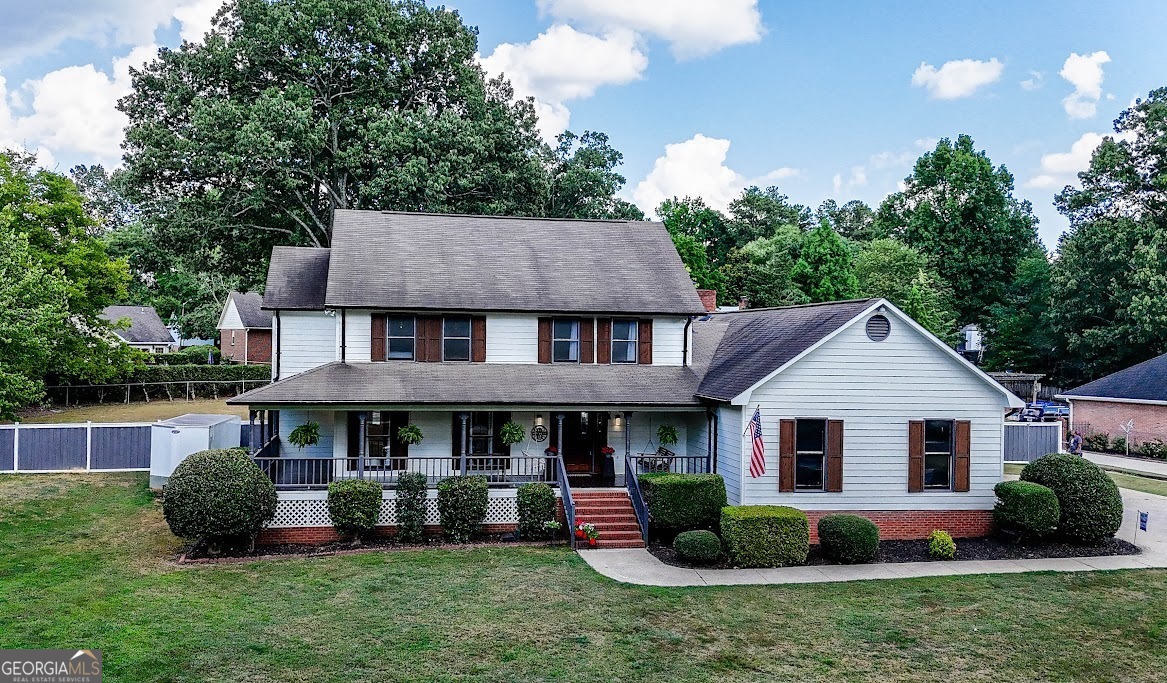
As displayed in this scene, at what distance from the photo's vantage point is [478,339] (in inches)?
812

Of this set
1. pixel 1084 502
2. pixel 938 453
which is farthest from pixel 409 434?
pixel 1084 502

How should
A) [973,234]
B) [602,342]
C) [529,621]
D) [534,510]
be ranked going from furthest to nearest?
[973,234] → [602,342] → [534,510] → [529,621]

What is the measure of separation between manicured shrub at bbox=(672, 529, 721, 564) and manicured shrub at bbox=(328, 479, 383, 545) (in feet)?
21.2

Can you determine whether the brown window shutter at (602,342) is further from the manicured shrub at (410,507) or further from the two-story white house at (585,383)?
the manicured shrub at (410,507)

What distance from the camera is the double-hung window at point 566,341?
21094 mm

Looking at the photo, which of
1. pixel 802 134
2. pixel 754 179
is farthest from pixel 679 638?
pixel 754 179

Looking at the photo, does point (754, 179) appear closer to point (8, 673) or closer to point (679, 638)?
point (679, 638)

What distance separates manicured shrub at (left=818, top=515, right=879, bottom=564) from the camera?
51.4ft

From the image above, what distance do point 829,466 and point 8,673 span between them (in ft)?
48.0

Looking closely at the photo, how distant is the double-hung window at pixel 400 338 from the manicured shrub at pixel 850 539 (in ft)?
35.9

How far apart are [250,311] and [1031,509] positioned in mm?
47195

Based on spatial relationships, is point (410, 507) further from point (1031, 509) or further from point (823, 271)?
point (823, 271)

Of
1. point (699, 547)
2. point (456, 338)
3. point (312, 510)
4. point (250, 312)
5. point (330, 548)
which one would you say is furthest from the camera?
point (250, 312)

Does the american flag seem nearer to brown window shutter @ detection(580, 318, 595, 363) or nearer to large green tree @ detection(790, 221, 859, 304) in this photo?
brown window shutter @ detection(580, 318, 595, 363)
